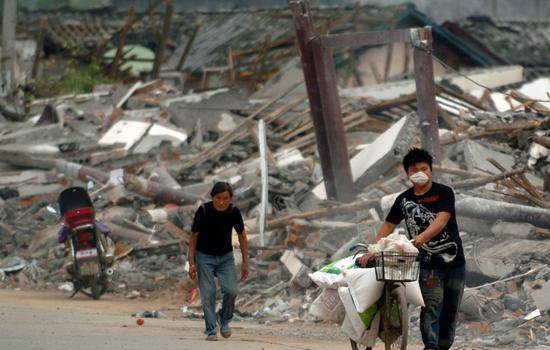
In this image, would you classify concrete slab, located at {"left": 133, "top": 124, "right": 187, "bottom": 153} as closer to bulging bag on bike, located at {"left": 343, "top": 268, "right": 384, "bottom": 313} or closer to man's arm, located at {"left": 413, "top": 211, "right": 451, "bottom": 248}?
bulging bag on bike, located at {"left": 343, "top": 268, "right": 384, "bottom": 313}

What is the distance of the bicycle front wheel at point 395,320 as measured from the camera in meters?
8.46

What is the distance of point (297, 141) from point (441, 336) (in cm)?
1413

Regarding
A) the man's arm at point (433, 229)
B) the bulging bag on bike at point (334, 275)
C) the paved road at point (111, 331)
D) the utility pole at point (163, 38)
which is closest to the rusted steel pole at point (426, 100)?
the paved road at point (111, 331)

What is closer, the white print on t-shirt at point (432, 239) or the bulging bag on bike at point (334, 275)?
the white print on t-shirt at point (432, 239)

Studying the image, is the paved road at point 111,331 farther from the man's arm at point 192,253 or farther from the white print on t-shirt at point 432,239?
the white print on t-shirt at point 432,239

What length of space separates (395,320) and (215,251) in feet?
8.16

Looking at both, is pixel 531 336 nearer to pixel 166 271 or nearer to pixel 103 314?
pixel 103 314

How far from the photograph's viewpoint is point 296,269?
1516 cm

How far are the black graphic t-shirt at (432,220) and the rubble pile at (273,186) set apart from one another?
1.15 meters

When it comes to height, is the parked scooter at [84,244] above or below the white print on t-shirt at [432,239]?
below

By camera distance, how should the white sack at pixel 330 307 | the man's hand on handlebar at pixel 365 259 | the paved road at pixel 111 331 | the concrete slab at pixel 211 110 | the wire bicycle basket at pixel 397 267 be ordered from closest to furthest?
the wire bicycle basket at pixel 397 267
the man's hand on handlebar at pixel 365 259
the white sack at pixel 330 307
the paved road at pixel 111 331
the concrete slab at pixel 211 110

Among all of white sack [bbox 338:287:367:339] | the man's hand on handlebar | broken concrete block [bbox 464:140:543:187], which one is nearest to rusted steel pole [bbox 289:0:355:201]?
broken concrete block [bbox 464:140:543:187]

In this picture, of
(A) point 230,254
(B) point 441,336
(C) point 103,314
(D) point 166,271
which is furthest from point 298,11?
(B) point 441,336

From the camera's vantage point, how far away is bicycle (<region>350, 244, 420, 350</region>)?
8.14 m
